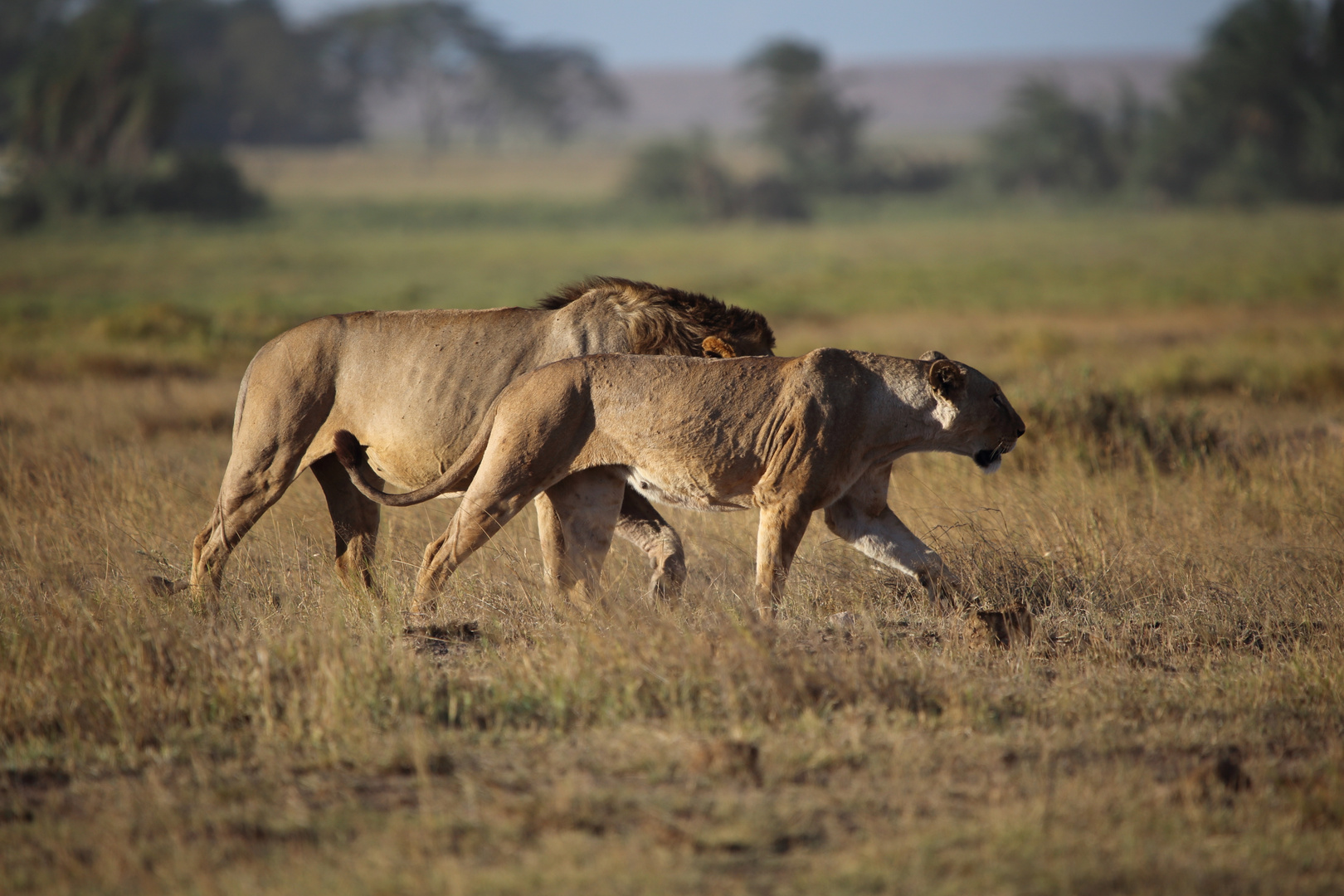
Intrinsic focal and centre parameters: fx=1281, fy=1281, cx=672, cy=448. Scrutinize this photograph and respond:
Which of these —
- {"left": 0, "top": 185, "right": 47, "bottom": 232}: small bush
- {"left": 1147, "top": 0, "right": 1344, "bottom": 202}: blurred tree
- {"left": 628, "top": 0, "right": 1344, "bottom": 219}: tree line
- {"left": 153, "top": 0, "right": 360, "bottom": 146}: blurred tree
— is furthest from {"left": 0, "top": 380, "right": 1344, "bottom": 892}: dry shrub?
{"left": 153, "top": 0, "right": 360, "bottom": 146}: blurred tree

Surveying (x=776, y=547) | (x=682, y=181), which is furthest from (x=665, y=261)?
(x=776, y=547)

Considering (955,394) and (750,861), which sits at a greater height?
(955,394)

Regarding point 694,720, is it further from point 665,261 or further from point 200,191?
point 200,191

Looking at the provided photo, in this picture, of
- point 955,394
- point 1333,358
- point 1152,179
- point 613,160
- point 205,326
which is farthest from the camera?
point 613,160

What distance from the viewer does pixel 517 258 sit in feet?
132

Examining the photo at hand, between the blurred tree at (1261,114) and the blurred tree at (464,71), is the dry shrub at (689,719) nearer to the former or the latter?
the blurred tree at (1261,114)

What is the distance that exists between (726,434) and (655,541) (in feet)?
3.04

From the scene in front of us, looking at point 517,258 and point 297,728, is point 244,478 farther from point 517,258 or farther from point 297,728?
point 517,258

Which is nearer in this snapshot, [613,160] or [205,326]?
[205,326]

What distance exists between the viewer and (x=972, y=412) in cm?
545

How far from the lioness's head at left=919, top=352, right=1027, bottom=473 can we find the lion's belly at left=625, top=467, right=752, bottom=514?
0.91 m

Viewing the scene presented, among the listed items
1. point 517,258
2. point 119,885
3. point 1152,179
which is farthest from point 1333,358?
point 1152,179

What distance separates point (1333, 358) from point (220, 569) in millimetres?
13798

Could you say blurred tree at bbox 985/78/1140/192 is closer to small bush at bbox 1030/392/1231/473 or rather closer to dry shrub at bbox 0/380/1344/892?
small bush at bbox 1030/392/1231/473
